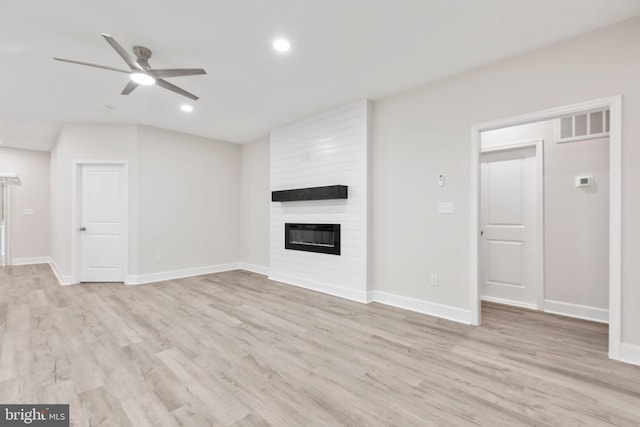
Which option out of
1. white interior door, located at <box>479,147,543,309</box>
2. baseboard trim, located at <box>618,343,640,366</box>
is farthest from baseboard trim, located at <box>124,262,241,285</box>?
baseboard trim, located at <box>618,343,640,366</box>

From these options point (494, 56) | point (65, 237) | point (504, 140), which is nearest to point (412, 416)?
point (494, 56)

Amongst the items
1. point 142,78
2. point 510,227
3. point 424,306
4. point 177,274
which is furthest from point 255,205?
point 510,227

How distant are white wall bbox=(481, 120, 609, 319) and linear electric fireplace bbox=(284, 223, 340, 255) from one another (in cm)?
273

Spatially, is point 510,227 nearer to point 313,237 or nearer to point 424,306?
point 424,306

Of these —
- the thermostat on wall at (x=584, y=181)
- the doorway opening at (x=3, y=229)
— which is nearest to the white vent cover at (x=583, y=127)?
the thermostat on wall at (x=584, y=181)

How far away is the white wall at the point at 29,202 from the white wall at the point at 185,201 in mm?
4257

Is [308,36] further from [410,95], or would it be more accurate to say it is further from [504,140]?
[504,140]

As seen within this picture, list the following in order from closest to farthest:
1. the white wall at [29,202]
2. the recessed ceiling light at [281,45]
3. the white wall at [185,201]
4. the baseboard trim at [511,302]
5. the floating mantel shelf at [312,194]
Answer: the recessed ceiling light at [281,45], the baseboard trim at [511,302], the floating mantel shelf at [312,194], the white wall at [185,201], the white wall at [29,202]

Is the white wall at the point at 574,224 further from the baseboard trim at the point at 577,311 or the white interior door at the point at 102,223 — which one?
the white interior door at the point at 102,223

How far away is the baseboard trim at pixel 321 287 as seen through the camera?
13.1 feet

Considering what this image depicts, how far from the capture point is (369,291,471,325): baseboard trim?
323cm

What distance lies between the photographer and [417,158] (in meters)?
3.61

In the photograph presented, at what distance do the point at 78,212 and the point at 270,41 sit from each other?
4.69 m

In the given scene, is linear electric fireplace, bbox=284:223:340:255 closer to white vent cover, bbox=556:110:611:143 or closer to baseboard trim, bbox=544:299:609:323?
baseboard trim, bbox=544:299:609:323
